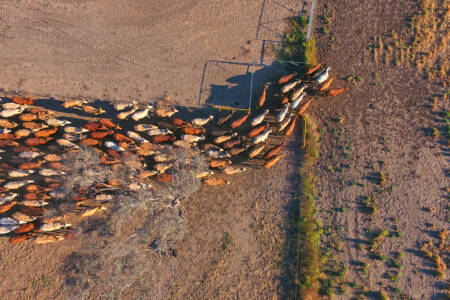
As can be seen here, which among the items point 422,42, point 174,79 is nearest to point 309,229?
point 174,79

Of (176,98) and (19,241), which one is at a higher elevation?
(176,98)

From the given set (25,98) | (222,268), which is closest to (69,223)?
(25,98)

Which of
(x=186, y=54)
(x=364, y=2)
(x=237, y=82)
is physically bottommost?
(x=237, y=82)

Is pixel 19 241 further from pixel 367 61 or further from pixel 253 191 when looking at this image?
pixel 367 61

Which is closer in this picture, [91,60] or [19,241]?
[19,241]

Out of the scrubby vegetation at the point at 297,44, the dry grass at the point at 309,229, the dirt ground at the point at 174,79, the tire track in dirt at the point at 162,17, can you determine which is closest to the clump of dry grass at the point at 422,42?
the scrubby vegetation at the point at 297,44

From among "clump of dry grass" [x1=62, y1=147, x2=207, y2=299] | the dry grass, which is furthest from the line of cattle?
the dry grass

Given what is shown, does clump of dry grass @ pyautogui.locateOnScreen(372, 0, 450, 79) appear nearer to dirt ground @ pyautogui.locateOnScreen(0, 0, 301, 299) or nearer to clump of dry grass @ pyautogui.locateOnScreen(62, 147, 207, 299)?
dirt ground @ pyautogui.locateOnScreen(0, 0, 301, 299)
